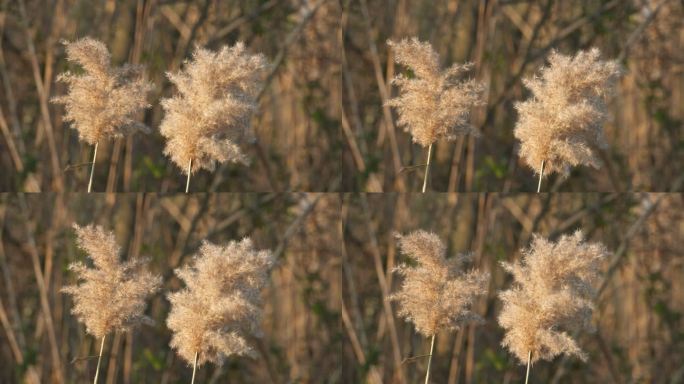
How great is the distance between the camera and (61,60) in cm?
542

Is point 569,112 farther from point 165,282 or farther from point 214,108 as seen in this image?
point 165,282

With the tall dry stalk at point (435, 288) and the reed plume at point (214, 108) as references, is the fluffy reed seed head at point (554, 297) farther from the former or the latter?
the reed plume at point (214, 108)

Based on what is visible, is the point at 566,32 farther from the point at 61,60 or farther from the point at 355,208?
the point at 61,60

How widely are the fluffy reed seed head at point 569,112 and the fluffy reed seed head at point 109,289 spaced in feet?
6.89

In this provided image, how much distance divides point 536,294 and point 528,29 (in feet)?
5.93

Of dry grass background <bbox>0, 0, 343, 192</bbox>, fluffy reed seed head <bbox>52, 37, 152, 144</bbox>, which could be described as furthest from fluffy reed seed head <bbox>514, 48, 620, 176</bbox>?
fluffy reed seed head <bbox>52, 37, 152, 144</bbox>

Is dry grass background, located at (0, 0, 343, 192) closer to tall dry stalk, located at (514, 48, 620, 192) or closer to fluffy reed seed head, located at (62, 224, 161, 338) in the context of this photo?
fluffy reed seed head, located at (62, 224, 161, 338)

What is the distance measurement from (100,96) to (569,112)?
245cm

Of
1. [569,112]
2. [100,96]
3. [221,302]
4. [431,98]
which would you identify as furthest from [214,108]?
[569,112]

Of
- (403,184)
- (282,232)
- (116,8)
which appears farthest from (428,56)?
(116,8)

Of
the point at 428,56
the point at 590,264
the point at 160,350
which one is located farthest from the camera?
the point at 160,350

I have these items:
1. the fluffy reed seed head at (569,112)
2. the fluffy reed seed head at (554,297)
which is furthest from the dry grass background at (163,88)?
the fluffy reed seed head at (554,297)

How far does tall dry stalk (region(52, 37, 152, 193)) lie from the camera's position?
4.78 meters

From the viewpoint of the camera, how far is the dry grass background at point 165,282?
520 centimetres
